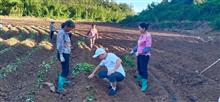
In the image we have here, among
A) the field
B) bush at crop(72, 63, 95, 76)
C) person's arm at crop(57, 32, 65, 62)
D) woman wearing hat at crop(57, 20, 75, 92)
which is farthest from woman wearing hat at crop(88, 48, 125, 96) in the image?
bush at crop(72, 63, 95, 76)

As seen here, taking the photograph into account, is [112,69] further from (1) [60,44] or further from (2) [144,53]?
(1) [60,44]

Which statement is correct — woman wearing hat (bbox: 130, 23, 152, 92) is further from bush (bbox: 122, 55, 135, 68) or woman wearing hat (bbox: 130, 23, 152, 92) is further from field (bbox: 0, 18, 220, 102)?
bush (bbox: 122, 55, 135, 68)

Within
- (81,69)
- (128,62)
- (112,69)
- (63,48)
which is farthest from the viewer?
(128,62)

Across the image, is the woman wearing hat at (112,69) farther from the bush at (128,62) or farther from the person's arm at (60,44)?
the bush at (128,62)

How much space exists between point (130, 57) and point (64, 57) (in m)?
5.64

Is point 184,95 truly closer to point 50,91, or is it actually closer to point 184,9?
point 50,91

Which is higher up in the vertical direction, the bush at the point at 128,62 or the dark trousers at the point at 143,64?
the dark trousers at the point at 143,64

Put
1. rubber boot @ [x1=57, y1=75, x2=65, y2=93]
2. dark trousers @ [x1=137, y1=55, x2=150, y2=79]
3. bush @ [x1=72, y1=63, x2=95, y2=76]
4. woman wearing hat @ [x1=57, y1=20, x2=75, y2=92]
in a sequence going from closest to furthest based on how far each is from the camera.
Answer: woman wearing hat @ [x1=57, y1=20, x2=75, y2=92], rubber boot @ [x1=57, y1=75, x2=65, y2=93], dark trousers @ [x1=137, y1=55, x2=150, y2=79], bush @ [x1=72, y1=63, x2=95, y2=76]

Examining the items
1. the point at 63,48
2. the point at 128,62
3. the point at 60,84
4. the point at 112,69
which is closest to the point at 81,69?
the point at 60,84

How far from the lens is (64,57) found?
1152cm

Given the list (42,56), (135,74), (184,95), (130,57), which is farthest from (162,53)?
(184,95)

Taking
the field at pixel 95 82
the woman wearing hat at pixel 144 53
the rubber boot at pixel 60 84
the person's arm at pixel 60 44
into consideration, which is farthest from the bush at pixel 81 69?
the person's arm at pixel 60 44

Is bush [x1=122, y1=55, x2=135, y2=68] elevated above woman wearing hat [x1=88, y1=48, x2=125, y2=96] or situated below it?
below

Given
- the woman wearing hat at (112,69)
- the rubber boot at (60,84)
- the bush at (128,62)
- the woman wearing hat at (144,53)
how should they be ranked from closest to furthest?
the woman wearing hat at (112,69) → the rubber boot at (60,84) → the woman wearing hat at (144,53) → the bush at (128,62)
